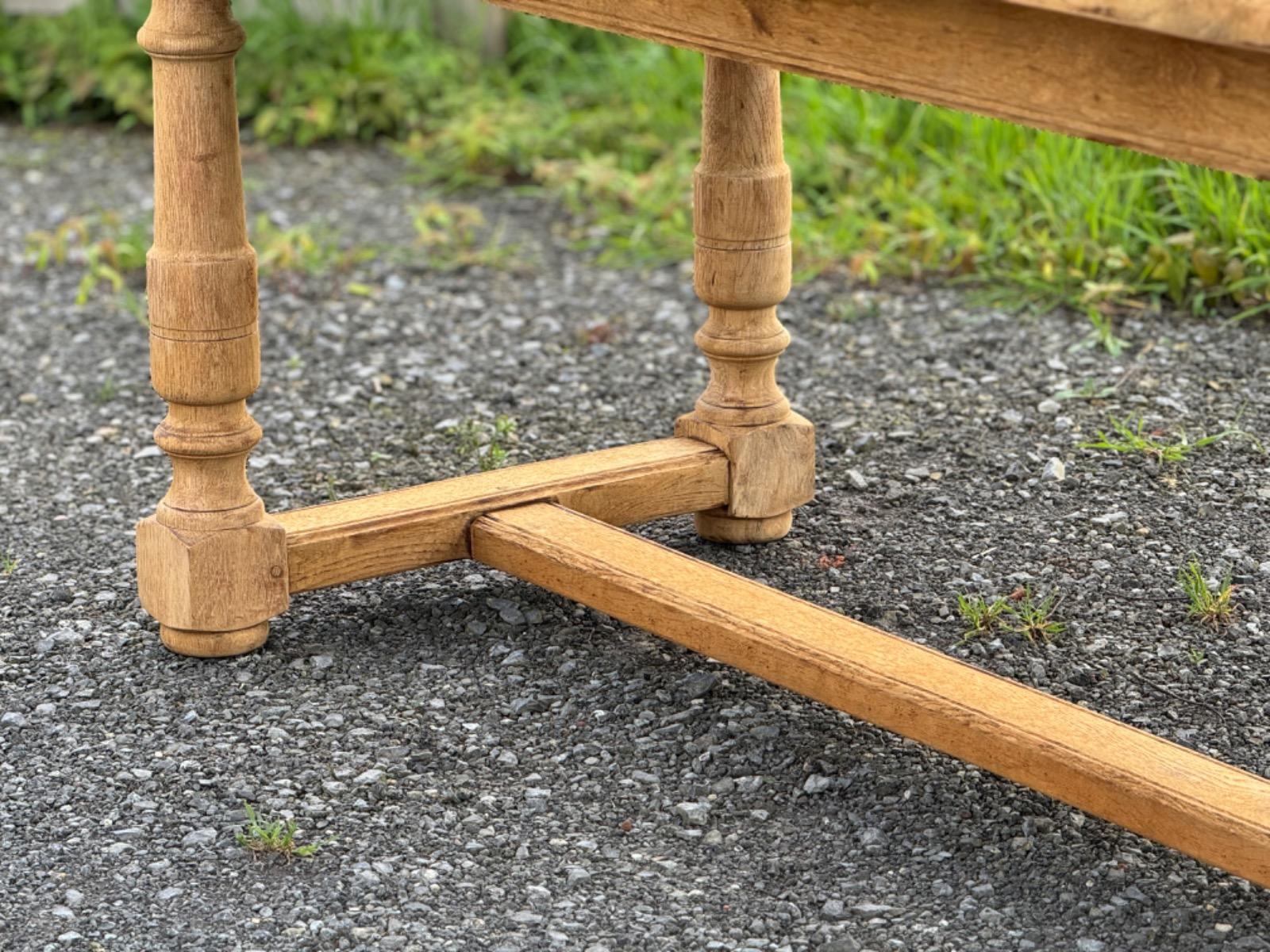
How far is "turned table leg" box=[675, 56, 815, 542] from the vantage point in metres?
2.62

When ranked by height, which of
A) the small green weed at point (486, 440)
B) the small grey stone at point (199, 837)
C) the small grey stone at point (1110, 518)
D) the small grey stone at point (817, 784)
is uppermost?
the small grey stone at point (1110, 518)

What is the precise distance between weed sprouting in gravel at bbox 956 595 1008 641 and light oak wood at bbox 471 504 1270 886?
0.39m

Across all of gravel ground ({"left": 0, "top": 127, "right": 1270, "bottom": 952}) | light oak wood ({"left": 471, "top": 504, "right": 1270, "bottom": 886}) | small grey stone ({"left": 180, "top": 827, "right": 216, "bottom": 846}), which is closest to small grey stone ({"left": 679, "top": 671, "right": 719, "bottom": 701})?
gravel ground ({"left": 0, "top": 127, "right": 1270, "bottom": 952})

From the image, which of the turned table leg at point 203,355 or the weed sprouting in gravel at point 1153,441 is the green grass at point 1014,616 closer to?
the weed sprouting in gravel at point 1153,441

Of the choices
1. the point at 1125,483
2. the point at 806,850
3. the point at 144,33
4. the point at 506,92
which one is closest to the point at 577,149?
the point at 506,92

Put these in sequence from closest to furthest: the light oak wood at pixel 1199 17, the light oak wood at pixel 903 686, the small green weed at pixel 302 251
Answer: the light oak wood at pixel 1199 17
the light oak wood at pixel 903 686
the small green weed at pixel 302 251

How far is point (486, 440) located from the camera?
3.36 meters

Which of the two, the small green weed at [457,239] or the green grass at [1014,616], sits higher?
the small green weed at [457,239]

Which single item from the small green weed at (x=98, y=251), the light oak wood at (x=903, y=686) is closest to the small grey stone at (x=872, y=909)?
the light oak wood at (x=903, y=686)

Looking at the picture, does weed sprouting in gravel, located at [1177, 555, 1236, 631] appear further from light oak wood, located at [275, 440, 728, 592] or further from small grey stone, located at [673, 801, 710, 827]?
small grey stone, located at [673, 801, 710, 827]

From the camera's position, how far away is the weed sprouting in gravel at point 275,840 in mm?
2062

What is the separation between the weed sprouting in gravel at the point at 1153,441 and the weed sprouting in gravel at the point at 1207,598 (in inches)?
18.3

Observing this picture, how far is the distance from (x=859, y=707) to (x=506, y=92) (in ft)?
12.5

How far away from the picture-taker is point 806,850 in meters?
2.08
